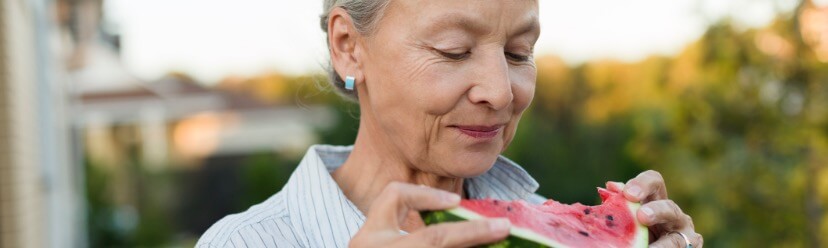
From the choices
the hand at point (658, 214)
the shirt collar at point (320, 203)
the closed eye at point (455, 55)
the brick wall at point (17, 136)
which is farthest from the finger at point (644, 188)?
the brick wall at point (17, 136)

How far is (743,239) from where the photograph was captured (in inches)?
343

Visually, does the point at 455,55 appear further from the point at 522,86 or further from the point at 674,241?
the point at 674,241

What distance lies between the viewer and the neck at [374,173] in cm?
230

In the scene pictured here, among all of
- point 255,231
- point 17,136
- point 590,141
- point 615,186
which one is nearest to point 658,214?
point 615,186

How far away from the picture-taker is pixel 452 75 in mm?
1969

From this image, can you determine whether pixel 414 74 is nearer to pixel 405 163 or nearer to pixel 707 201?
pixel 405 163

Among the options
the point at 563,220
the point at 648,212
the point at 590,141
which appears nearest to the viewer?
the point at 648,212

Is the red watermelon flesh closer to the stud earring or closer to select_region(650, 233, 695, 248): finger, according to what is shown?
select_region(650, 233, 695, 248): finger

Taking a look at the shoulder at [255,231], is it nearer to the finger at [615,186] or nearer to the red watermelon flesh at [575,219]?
the red watermelon flesh at [575,219]

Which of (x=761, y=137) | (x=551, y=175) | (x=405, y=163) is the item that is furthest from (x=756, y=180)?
(x=551, y=175)

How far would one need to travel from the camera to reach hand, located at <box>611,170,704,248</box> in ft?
6.24

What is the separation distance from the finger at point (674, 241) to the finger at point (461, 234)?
480 mm

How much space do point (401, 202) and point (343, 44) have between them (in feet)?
2.22

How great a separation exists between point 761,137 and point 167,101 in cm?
2512
